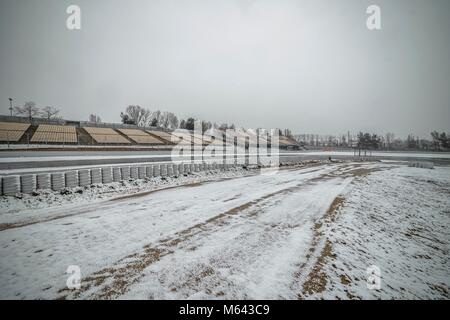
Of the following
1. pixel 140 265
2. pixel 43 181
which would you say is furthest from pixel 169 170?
pixel 140 265

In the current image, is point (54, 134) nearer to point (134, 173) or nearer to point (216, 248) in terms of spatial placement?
point (134, 173)

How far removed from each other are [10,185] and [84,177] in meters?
3.25

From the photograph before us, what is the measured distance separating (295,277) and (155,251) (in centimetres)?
358

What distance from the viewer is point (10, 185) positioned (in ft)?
33.6

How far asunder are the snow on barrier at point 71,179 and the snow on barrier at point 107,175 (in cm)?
163

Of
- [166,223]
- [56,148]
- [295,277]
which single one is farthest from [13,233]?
[56,148]

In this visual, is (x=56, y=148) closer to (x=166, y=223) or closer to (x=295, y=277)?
(x=166, y=223)

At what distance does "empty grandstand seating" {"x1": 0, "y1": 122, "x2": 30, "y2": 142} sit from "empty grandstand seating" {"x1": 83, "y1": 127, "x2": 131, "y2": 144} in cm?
901

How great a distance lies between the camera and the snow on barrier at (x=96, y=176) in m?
13.4

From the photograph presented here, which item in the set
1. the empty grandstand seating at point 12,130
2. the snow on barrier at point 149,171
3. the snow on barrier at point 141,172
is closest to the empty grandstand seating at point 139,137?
the empty grandstand seating at point 12,130

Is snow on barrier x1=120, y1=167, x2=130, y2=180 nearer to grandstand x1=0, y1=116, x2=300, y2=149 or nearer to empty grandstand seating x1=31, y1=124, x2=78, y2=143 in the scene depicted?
grandstand x1=0, y1=116, x2=300, y2=149

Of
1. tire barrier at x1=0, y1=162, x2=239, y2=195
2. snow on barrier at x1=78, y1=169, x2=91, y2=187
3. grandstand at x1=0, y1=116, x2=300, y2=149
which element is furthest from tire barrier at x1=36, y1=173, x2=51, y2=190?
grandstand at x1=0, y1=116, x2=300, y2=149

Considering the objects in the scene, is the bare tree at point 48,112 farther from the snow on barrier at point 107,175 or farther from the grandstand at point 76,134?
the snow on barrier at point 107,175
